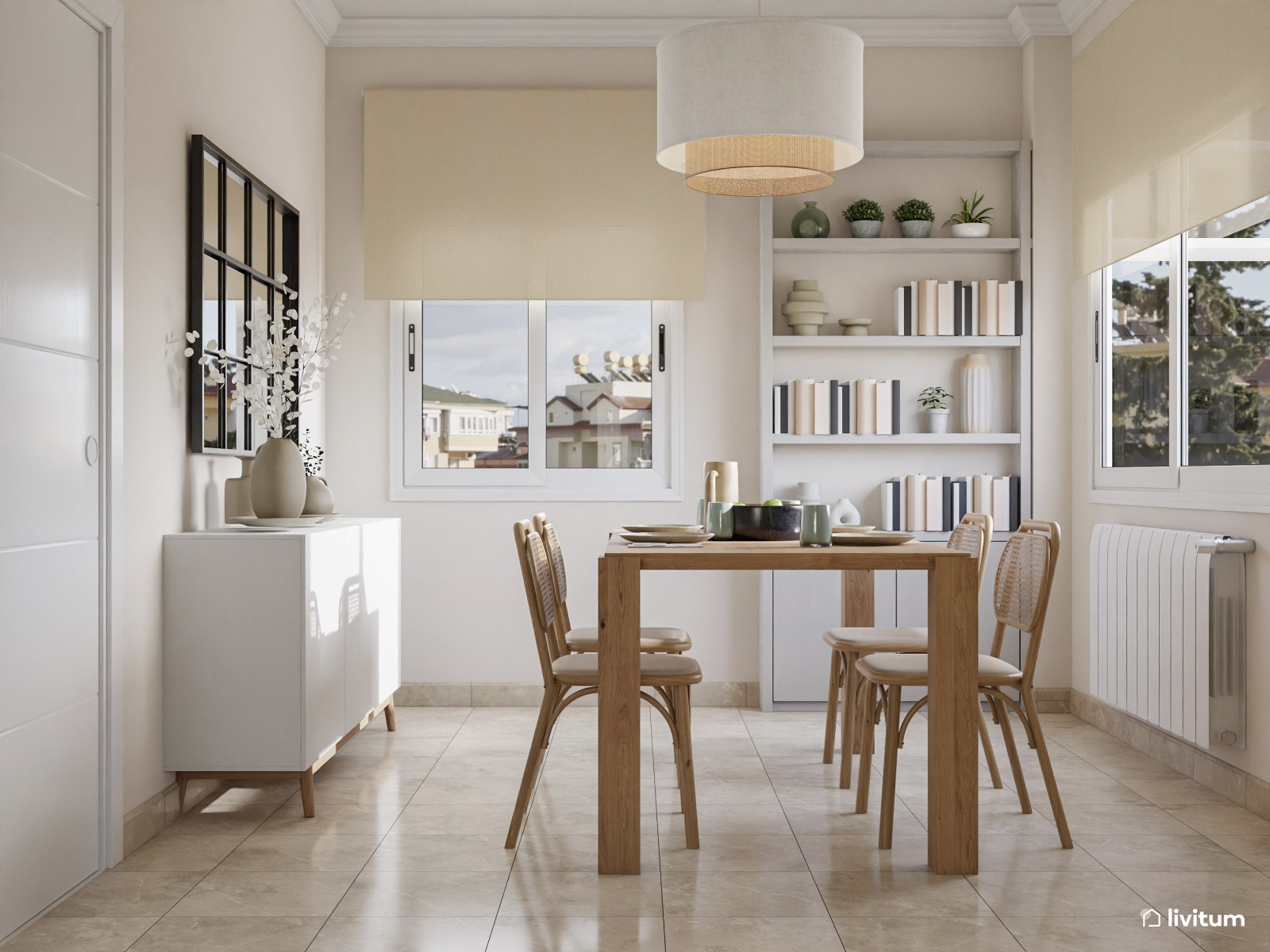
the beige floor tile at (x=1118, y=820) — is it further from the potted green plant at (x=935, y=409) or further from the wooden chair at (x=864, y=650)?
the potted green plant at (x=935, y=409)

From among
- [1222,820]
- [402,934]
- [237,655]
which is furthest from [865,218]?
[402,934]

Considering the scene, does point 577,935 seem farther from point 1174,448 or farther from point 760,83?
point 1174,448

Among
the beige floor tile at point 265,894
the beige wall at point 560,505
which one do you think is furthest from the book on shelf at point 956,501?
the beige floor tile at point 265,894

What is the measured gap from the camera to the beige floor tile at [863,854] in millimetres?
2807

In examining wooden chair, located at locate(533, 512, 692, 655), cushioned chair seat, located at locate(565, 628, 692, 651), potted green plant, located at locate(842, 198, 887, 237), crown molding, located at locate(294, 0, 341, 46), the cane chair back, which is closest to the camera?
the cane chair back

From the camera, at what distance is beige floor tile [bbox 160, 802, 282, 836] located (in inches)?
124

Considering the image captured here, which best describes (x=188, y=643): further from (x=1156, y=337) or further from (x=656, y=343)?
Answer: (x=1156, y=337)

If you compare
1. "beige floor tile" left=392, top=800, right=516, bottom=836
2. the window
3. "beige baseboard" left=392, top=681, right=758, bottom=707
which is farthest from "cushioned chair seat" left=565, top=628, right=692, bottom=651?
the window

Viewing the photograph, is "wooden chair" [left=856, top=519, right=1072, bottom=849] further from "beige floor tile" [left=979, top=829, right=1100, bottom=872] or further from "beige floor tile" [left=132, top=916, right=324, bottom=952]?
"beige floor tile" [left=132, top=916, right=324, bottom=952]

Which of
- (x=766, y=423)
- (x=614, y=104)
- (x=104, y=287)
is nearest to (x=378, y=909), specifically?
(x=104, y=287)

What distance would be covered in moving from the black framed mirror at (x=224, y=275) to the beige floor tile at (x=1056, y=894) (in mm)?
2663

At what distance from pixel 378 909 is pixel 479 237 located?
3156mm

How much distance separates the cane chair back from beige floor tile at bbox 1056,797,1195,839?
0.53 m

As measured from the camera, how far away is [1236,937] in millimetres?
2373
